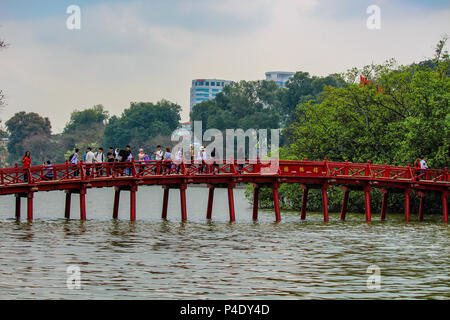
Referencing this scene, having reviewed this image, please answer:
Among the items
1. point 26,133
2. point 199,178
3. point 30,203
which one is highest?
point 26,133

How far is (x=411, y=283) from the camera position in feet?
82.8

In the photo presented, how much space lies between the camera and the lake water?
23.1 meters

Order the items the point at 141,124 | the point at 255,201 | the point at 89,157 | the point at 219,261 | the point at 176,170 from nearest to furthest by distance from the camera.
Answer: the point at 219,261
the point at 89,157
the point at 176,170
the point at 255,201
the point at 141,124

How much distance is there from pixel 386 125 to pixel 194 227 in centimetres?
2420

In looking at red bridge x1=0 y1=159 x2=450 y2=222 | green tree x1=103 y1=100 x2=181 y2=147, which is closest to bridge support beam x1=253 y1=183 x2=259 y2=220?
red bridge x1=0 y1=159 x2=450 y2=222

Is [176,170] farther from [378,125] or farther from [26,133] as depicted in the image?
[26,133]

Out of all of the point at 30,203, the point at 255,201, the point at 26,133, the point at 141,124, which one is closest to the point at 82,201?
the point at 30,203

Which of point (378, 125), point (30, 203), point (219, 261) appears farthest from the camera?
point (378, 125)

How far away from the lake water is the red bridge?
7.45 feet

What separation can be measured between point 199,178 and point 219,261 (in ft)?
60.3

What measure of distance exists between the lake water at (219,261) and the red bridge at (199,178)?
7.45ft

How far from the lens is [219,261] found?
2923 centimetres

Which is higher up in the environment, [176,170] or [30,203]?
[176,170]

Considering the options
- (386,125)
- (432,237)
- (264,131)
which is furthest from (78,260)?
(264,131)
